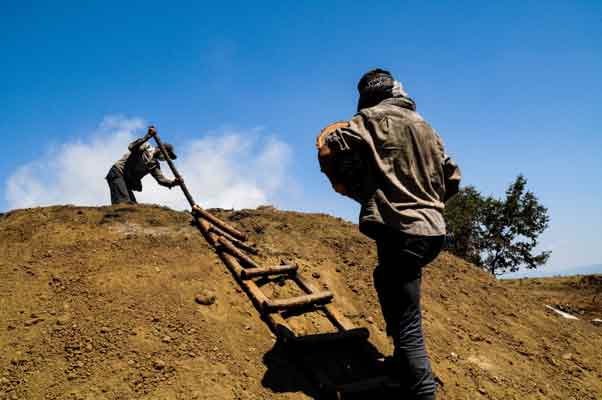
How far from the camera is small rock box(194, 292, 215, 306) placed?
414cm

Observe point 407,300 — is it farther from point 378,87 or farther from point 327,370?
point 378,87

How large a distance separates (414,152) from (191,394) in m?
2.59

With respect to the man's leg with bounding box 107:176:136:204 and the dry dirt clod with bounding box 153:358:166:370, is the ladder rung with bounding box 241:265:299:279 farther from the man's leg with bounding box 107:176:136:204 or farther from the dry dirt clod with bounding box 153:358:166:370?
the man's leg with bounding box 107:176:136:204

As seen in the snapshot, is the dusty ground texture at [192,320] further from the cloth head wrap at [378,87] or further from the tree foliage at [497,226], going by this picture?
the tree foliage at [497,226]

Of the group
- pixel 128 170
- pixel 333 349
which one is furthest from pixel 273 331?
pixel 128 170

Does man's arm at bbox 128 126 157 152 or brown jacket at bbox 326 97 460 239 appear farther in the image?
man's arm at bbox 128 126 157 152

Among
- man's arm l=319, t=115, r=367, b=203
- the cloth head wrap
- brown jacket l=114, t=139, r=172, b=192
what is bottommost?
man's arm l=319, t=115, r=367, b=203

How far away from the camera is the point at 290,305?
13.9 ft

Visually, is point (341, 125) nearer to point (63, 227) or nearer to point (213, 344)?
point (213, 344)

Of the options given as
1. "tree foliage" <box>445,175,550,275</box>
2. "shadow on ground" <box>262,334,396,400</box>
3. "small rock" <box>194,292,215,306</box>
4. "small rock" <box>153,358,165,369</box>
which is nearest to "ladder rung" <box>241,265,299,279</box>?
"small rock" <box>194,292,215,306</box>

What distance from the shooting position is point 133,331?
3.54 m

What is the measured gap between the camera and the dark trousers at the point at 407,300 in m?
2.79

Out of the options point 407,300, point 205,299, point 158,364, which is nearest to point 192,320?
point 205,299

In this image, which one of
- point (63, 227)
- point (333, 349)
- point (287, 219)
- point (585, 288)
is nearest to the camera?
point (333, 349)
